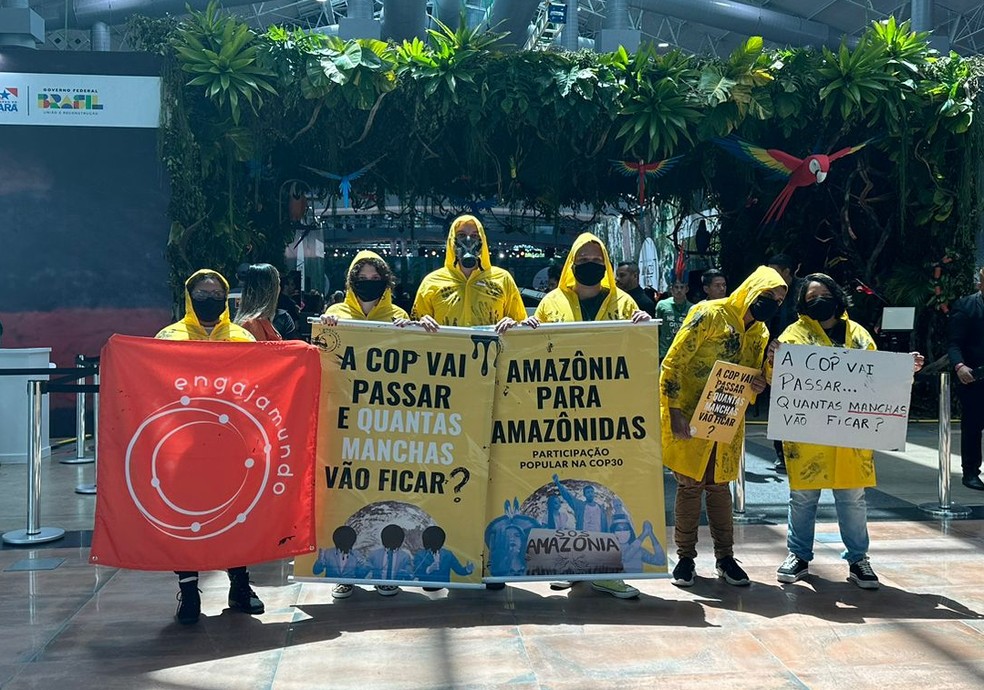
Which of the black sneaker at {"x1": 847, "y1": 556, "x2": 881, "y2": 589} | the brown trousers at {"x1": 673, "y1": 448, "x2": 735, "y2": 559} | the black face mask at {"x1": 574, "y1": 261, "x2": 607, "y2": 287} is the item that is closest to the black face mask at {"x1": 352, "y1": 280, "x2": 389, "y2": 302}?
the black face mask at {"x1": 574, "y1": 261, "x2": 607, "y2": 287}

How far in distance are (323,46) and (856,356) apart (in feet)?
22.8

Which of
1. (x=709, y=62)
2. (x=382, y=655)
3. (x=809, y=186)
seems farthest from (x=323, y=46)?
(x=382, y=655)

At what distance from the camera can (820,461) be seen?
16.7 ft

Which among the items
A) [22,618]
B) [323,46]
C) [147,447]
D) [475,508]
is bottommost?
[22,618]

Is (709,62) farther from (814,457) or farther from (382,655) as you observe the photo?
(382,655)

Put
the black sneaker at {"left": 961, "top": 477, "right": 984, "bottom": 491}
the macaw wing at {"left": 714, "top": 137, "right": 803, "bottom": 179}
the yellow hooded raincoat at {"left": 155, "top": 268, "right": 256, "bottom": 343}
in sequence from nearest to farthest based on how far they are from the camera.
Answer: the yellow hooded raincoat at {"left": 155, "top": 268, "right": 256, "bottom": 343} < the black sneaker at {"left": 961, "top": 477, "right": 984, "bottom": 491} < the macaw wing at {"left": 714, "top": 137, "right": 803, "bottom": 179}

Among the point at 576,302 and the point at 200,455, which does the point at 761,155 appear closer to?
the point at 576,302

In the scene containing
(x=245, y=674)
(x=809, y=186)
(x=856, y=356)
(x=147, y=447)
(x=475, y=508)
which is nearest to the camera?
(x=245, y=674)

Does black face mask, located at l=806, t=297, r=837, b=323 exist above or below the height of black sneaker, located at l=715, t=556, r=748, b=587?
above

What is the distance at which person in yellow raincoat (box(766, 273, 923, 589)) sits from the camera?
5066 mm

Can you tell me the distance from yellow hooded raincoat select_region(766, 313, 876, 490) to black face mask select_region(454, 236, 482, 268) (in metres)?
1.70

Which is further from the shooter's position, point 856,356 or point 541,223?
point 541,223

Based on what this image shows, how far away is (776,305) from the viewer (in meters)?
4.98

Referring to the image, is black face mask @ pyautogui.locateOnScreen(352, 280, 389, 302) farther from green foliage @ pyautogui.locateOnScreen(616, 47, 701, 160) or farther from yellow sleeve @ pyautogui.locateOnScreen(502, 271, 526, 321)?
green foliage @ pyautogui.locateOnScreen(616, 47, 701, 160)
